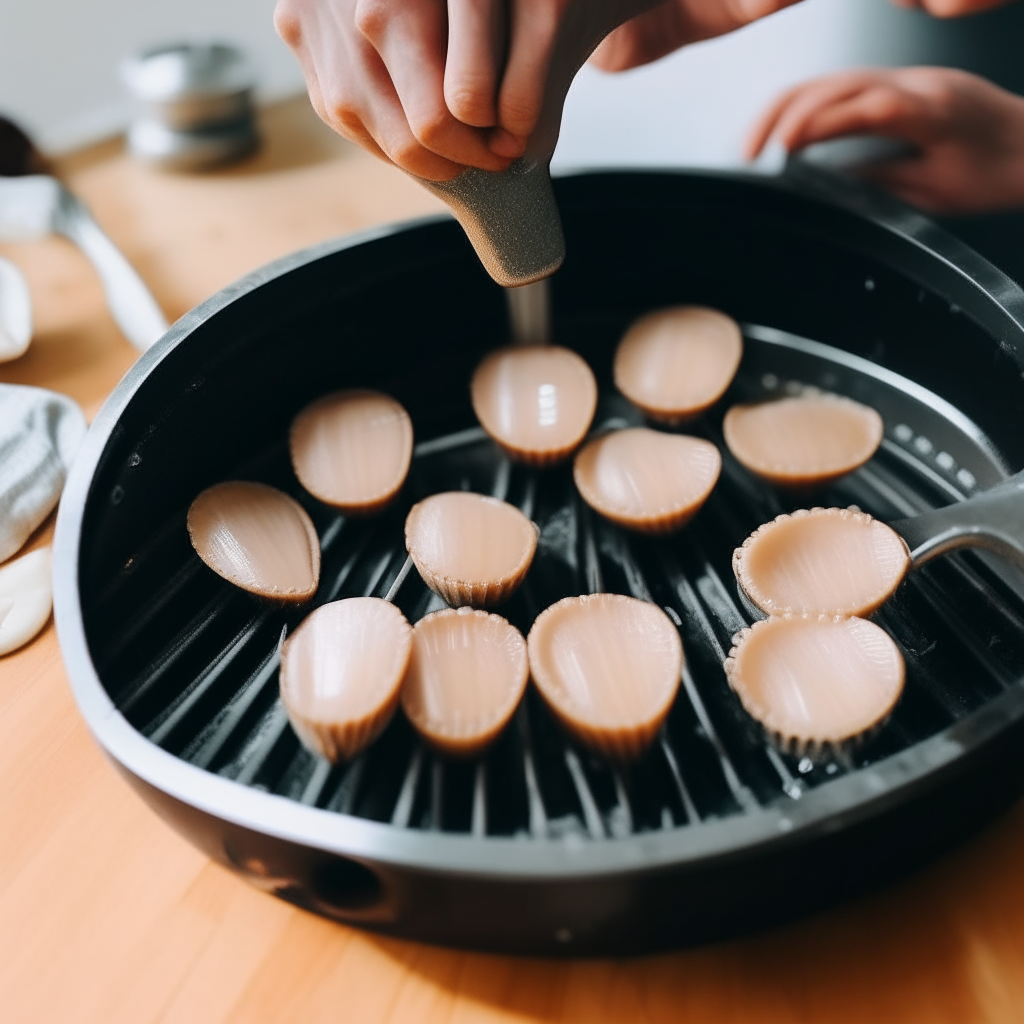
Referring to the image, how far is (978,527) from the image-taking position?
41cm

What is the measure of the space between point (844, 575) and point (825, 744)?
89 millimetres

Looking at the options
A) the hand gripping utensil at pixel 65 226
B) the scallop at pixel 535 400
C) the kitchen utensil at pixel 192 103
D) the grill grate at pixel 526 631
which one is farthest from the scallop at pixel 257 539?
the kitchen utensil at pixel 192 103

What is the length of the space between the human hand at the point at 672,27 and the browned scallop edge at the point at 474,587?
13.2 inches

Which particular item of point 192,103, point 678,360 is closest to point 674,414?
point 678,360

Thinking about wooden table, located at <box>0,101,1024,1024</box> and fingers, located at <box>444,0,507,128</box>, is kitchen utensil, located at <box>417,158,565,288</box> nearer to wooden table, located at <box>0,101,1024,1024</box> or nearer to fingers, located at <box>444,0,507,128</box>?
fingers, located at <box>444,0,507,128</box>

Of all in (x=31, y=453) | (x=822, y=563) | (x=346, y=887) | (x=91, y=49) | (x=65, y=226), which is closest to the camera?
(x=346, y=887)

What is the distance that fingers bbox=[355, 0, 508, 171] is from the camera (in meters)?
0.37

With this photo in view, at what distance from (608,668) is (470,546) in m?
0.10

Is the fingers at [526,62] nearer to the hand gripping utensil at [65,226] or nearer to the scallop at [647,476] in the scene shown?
the scallop at [647,476]

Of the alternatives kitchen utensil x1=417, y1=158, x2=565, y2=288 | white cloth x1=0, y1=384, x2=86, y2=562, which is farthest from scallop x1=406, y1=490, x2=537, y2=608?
white cloth x1=0, y1=384, x2=86, y2=562

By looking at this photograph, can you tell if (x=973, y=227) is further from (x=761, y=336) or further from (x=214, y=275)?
(x=214, y=275)

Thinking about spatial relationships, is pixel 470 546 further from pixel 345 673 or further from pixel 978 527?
pixel 978 527

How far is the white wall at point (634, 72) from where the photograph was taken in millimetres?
610

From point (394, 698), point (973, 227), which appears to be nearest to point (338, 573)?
point (394, 698)
